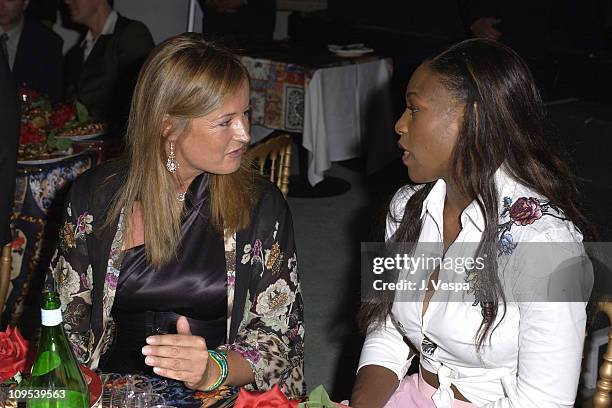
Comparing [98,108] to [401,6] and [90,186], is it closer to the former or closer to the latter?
[90,186]

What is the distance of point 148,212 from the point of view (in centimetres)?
202

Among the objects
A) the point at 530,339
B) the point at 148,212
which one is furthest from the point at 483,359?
the point at 148,212

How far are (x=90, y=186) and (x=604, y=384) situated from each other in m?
1.27

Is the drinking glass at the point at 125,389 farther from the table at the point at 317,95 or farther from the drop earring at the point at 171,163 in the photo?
the table at the point at 317,95

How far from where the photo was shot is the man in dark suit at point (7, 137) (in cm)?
239

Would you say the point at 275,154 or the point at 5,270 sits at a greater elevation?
the point at 275,154

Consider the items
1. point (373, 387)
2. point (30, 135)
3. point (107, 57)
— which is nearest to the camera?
point (373, 387)

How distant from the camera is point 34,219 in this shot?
11.3 feet

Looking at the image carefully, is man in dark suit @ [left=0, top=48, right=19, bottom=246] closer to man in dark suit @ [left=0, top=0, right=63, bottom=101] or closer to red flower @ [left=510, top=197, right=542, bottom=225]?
red flower @ [left=510, top=197, right=542, bottom=225]

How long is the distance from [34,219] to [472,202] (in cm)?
218

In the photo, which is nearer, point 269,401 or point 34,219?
point 269,401

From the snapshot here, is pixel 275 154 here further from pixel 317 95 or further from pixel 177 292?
pixel 317 95

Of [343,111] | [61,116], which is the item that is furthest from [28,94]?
[343,111]

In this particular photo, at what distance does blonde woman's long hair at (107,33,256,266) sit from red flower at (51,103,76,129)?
5.35 feet
